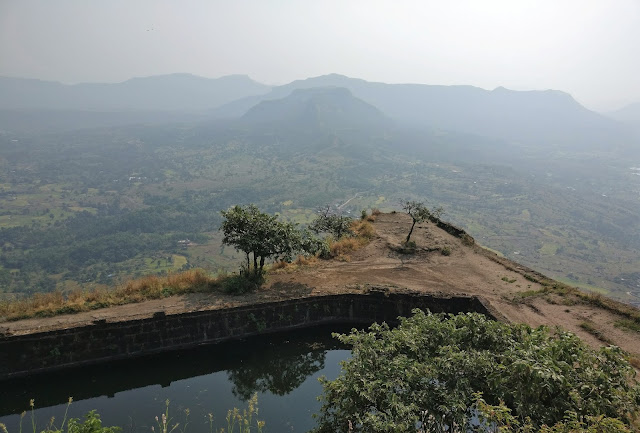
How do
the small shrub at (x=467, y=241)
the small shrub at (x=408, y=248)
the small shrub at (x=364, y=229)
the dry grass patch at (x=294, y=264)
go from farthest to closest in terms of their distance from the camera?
the small shrub at (x=364, y=229) < the small shrub at (x=467, y=241) < the small shrub at (x=408, y=248) < the dry grass patch at (x=294, y=264)

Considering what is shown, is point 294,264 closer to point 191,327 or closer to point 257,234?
point 257,234

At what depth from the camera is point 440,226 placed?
25188mm

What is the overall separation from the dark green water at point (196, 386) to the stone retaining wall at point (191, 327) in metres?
0.38

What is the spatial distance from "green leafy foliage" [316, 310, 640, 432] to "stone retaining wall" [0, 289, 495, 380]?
7.29m

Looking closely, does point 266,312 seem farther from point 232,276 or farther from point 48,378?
point 48,378

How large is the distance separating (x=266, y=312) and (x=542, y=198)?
496ft

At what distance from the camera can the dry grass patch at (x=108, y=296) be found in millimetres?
13047

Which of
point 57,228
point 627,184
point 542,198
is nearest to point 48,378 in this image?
point 57,228

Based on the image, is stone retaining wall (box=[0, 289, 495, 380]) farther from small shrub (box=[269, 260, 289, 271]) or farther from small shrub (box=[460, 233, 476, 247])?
small shrub (box=[460, 233, 476, 247])

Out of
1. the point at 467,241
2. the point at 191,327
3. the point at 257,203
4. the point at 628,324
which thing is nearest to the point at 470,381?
the point at 191,327

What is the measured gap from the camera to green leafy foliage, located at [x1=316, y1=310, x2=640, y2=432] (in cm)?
579

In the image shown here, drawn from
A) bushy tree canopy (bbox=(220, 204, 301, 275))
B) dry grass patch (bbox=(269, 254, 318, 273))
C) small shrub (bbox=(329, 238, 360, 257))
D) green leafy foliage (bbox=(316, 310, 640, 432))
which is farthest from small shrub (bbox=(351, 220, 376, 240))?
green leafy foliage (bbox=(316, 310, 640, 432))

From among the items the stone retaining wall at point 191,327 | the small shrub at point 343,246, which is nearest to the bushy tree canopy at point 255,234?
the stone retaining wall at point 191,327

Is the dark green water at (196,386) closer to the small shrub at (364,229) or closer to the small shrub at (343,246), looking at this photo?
the small shrub at (343,246)
